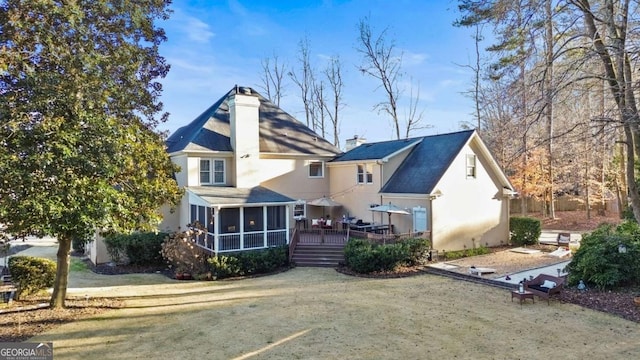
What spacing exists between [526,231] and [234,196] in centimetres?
1613

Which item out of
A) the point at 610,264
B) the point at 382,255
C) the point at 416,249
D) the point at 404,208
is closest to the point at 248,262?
the point at 382,255

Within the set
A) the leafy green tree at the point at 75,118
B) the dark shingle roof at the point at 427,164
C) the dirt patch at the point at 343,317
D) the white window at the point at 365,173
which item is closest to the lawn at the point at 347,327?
the dirt patch at the point at 343,317

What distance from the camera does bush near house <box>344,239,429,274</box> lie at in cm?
1659

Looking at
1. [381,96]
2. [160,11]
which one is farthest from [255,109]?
[381,96]

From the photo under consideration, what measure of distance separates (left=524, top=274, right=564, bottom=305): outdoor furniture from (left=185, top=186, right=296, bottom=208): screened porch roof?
1054 cm

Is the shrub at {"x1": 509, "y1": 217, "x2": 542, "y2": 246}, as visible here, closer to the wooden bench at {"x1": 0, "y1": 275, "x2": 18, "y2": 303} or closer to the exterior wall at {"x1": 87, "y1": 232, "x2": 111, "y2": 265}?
the exterior wall at {"x1": 87, "y1": 232, "x2": 111, "y2": 265}

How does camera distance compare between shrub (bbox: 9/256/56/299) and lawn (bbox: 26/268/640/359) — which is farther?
shrub (bbox: 9/256/56/299)

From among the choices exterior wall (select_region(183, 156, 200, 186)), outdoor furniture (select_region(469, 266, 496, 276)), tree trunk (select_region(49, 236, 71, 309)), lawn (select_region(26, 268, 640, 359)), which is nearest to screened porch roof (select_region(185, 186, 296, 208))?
exterior wall (select_region(183, 156, 200, 186))

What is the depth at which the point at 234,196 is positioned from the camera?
62.1 ft

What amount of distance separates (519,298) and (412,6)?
48.2 ft

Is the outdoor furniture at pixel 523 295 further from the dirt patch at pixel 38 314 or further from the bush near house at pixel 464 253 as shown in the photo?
the dirt patch at pixel 38 314

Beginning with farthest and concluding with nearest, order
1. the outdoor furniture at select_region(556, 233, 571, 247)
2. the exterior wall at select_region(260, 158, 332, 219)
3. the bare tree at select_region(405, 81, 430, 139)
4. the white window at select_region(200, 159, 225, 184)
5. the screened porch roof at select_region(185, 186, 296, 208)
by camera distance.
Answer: the bare tree at select_region(405, 81, 430, 139)
the exterior wall at select_region(260, 158, 332, 219)
the white window at select_region(200, 159, 225, 184)
the outdoor furniture at select_region(556, 233, 571, 247)
the screened porch roof at select_region(185, 186, 296, 208)

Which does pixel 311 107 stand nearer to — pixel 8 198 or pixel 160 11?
pixel 160 11

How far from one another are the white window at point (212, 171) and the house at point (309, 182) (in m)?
0.06
